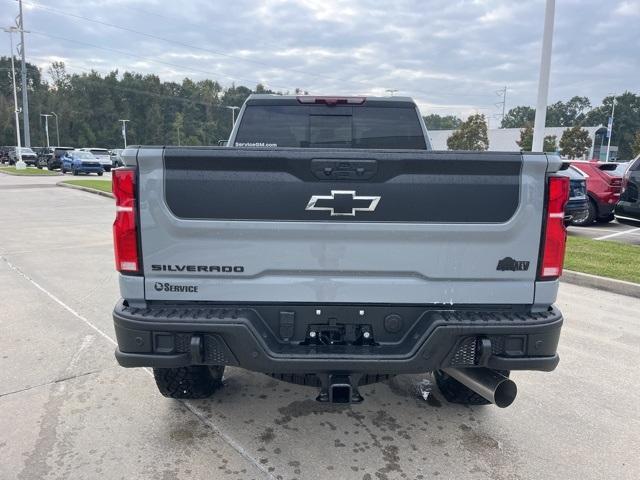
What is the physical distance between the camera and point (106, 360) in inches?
168

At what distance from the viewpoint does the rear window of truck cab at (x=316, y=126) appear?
4.51 metres

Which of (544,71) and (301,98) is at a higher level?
(544,71)

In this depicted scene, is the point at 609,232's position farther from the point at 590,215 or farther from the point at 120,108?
the point at 120,108

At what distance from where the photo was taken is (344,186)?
2561mm

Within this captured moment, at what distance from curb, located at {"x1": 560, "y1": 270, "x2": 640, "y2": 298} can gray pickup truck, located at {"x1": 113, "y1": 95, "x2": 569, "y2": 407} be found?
4.78 meters

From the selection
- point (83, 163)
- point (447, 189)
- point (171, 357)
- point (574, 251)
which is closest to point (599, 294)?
point (574, 251)

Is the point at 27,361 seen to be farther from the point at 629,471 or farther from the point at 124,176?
the point at 629,471

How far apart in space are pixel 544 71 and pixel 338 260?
1084 cm

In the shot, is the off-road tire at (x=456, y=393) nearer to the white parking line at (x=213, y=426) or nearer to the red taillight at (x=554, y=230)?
the red taillight at (x=554, y=230)

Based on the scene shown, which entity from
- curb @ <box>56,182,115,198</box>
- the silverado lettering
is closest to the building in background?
curb @ <box>56,182,115,198</box>

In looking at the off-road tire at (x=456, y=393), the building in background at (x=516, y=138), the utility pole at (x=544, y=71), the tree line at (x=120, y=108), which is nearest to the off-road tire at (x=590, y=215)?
the utility pole at (x=544, y=71)

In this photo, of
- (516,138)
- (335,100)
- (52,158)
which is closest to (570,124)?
(516,138)

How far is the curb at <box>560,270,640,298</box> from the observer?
6.50m

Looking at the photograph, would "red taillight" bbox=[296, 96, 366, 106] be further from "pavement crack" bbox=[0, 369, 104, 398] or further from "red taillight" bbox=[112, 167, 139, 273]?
"pavement crack" bbox=[0, 369, 104, 398]
